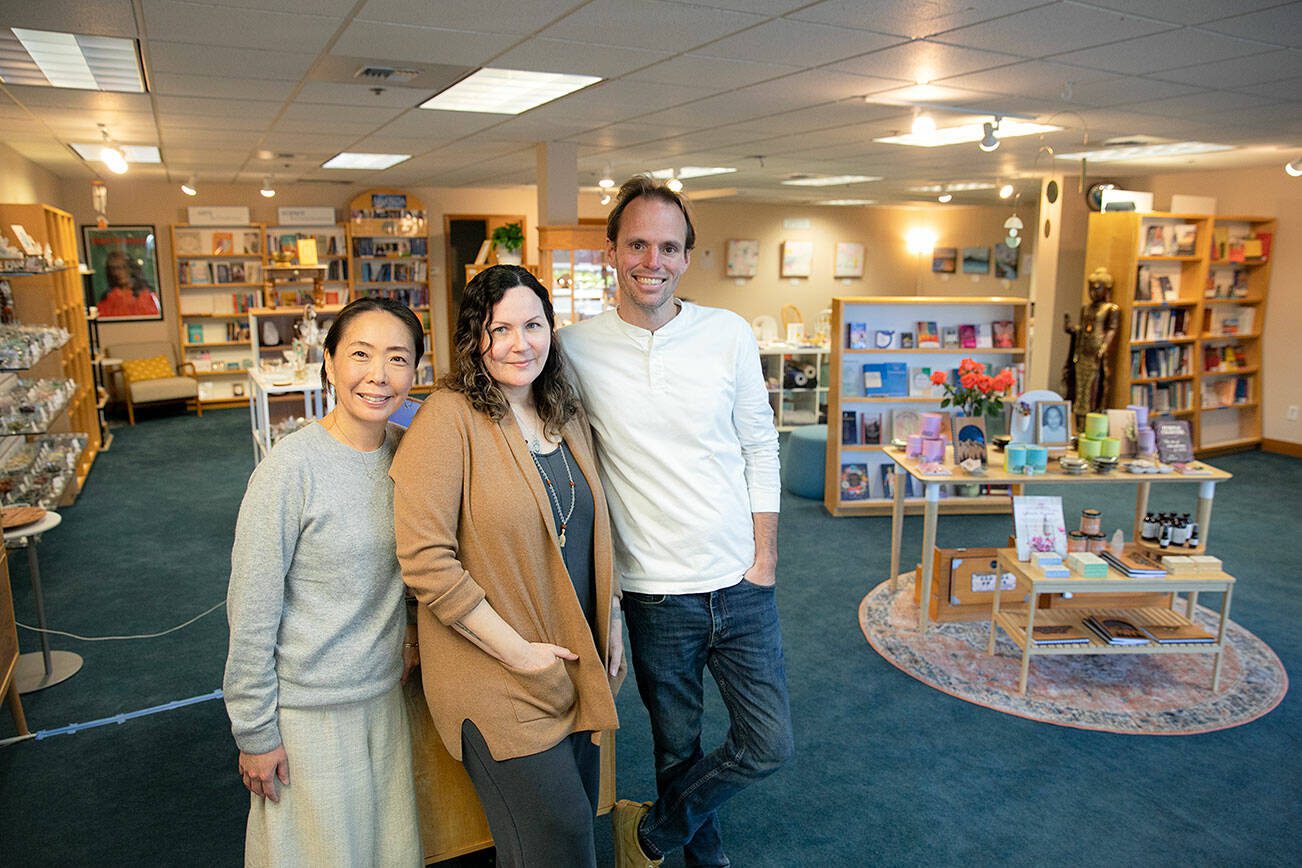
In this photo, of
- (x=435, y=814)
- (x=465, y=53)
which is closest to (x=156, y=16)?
(x=465, y=53)

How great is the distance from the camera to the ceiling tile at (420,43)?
3.45m

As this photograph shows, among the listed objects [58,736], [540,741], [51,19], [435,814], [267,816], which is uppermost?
[51,19]

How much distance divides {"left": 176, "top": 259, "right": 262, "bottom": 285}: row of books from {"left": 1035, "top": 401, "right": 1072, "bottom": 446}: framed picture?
9954mm

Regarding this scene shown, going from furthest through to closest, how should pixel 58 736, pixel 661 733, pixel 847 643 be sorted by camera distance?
1. pixel 847 643
2. pixel 58 736
3. pixel 661 733

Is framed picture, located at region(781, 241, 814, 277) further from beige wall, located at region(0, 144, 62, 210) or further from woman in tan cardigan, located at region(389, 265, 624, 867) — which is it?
woman in tan cardigan, located at region(389, 265, 624, 867)

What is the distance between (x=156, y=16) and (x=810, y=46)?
8.24 feet

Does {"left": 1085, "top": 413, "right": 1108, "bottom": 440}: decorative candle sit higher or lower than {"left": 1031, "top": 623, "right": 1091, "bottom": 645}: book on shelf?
higher

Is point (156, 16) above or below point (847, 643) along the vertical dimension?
above

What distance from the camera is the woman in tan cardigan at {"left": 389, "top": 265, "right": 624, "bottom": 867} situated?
1.69 metres

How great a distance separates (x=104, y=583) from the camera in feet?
16.6

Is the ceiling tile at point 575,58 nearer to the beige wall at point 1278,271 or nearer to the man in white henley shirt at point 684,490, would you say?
the man in white henley shirt at point 684,490

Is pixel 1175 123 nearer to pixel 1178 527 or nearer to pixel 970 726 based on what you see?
pixel 1178 527

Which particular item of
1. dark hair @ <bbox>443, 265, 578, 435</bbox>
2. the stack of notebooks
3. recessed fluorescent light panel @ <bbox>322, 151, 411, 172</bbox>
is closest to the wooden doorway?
recessed fluorescent light panel @ <bbox>322, 151, 411, 172</bbox>

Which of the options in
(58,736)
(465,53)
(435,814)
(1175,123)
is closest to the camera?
(435,814)
